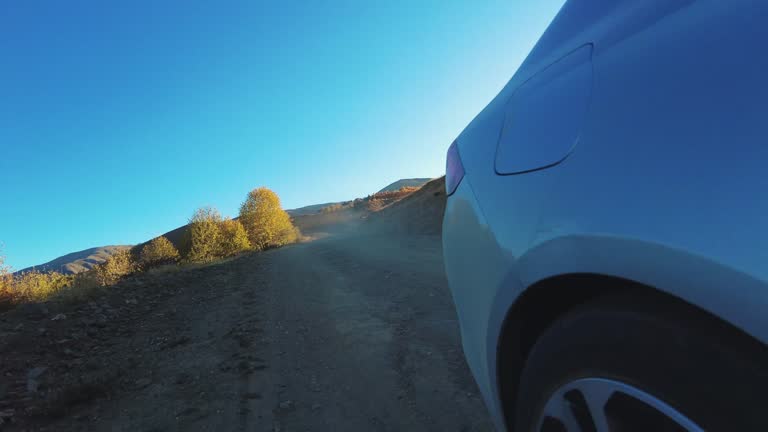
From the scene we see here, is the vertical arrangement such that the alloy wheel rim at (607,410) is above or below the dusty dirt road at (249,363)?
above

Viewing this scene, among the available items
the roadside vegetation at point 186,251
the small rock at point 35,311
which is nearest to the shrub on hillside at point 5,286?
the roadside vegetation at point 186,251

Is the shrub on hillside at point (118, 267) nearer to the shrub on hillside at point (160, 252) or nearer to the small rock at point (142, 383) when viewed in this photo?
the shrub on hillside at point (160, 252)

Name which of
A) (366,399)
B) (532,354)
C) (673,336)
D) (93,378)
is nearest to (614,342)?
(673,336)

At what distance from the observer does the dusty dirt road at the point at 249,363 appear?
332cm

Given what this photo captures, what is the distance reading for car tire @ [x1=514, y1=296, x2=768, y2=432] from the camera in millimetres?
708

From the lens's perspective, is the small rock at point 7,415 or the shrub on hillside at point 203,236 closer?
the small rock at point 7,415

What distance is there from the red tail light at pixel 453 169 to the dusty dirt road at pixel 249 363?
189 centimetres

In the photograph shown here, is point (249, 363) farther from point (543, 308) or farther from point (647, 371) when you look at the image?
point (647, 371)

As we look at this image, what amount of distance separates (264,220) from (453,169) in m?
40.8

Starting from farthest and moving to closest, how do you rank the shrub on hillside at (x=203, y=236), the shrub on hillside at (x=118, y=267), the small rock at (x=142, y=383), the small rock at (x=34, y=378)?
the shrub on hillside at (x=203, y=236) → the shrub on hillside at (x=118, y=267) → the small rock at (x=34, y=378) → the small rock at (x=142, y=383)

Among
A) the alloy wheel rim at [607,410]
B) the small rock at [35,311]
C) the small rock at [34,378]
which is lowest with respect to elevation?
the small rock at [34,378]

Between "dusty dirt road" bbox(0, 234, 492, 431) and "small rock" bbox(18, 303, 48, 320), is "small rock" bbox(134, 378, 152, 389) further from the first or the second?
"small rock" bbox(18, 303, 48, 320)

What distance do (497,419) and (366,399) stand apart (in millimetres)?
2134

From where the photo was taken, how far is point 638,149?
0.90 meters
